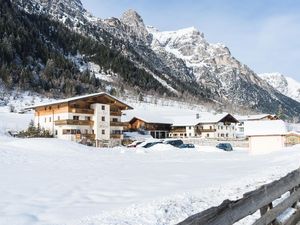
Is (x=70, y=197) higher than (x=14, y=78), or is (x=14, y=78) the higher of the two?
(x=14, y=78)

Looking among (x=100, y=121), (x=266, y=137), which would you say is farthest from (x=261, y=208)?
(x=100, y=121)

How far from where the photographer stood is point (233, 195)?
13.4m

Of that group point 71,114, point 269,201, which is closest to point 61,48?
point 71,114

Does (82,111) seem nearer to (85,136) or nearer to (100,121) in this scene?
(100,121)

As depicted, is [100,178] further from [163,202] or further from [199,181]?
[163,202]

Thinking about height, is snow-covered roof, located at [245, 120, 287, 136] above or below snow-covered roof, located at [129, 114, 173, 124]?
below

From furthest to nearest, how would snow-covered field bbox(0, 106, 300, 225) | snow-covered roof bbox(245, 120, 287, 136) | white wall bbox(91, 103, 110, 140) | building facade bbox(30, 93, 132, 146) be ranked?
white wall bbox(91, 103, 110, 140) → building facade bbox(30, 93, 132, 146) → snow-covered roof bbox(245, 120, 287, 136) → snow-covered field bbox(0, 106, 300, 225)

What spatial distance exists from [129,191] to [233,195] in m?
3.68

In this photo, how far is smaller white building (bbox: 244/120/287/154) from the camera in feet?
175

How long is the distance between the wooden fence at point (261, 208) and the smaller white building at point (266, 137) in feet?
147

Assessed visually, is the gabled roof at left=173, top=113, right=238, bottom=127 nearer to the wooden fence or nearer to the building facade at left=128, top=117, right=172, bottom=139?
the building facade at left=128, top=117, right=172, bottom=139

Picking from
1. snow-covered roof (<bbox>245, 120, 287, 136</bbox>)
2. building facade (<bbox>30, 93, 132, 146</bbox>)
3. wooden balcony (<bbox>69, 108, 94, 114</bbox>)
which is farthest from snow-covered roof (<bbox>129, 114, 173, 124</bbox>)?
snow-covered roof (<bbox>245, 120, 287, 136</bbox>)

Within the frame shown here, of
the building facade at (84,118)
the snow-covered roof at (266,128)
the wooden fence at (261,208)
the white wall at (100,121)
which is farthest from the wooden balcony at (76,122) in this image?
the wooden fence at (261,208)

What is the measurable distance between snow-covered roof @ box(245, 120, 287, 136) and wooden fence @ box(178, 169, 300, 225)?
44929 millimetres
